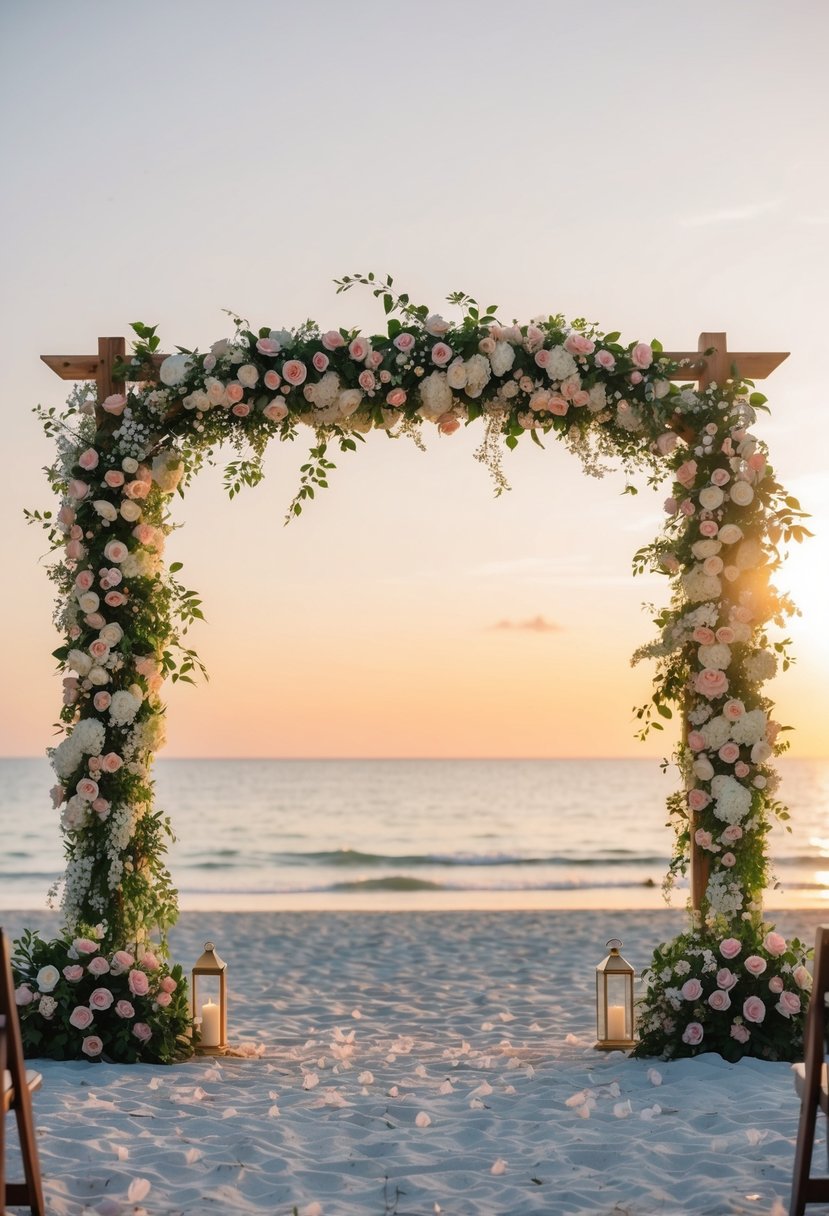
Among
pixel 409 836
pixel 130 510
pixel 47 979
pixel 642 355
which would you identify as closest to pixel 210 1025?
pixel 47 979

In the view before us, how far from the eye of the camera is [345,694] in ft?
106

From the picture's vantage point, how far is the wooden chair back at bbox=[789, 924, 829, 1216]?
11.4 feet

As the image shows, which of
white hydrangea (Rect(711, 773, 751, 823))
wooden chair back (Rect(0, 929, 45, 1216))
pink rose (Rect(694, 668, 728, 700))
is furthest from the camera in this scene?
pink rose (Rect(694, 668, 728, 700))

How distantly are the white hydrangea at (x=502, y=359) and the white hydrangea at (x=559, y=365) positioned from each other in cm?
19

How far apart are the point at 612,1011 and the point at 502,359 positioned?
3329 millimetres

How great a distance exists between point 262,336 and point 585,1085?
3.89 metres

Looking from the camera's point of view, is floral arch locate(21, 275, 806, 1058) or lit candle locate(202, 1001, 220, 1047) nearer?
floral arch locate(21, 275, 806, 1058)

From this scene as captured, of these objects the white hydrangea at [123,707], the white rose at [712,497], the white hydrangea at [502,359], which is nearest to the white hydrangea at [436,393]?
the white hydrangea at [502,359]

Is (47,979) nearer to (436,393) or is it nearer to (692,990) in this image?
(692,990)

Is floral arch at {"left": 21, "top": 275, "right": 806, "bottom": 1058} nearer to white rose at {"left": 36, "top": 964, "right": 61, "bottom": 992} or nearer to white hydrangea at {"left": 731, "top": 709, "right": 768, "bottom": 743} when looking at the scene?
white hydrangea at {"left": 731, "top": 709, "right": 768, "bottom": 743}

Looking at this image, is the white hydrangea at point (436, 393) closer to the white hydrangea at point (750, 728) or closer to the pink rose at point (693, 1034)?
the white hydrangea at point (750, 728)

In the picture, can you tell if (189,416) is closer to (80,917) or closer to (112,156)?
(80,917)

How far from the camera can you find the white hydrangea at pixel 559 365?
6.02 metres

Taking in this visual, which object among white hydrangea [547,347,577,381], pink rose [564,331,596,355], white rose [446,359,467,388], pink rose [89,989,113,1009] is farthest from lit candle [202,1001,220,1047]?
pink rose [564,331,596,355]
